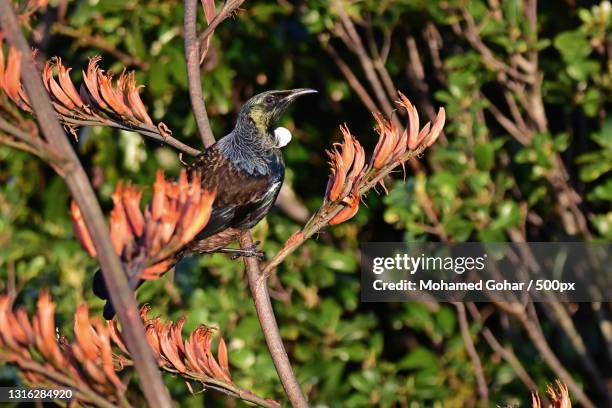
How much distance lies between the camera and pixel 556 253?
3.86 meters

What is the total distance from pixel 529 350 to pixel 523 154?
100 cm

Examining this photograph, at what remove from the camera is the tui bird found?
2.41 metres

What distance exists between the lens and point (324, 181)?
14.1 feet

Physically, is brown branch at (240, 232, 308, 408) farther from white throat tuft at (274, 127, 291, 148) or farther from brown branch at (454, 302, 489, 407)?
brown branch at (454, 302, 489, 407)

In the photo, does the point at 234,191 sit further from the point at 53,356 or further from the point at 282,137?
the point at 53,356

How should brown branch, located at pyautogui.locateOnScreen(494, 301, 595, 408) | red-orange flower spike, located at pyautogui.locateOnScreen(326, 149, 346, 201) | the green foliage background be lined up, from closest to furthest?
1. red-orange flower spike, located at pyautogui.locateOnScreen(326, 149, 346, 201)
2. the green foliage background
3. brown branch, located at pyautogui.locateOnScreen(494, 301, 595, 408)

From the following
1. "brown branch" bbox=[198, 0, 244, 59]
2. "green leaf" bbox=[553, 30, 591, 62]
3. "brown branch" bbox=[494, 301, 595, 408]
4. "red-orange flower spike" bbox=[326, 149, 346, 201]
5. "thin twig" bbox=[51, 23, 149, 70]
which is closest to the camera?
"red-orange flower spike" bbox=[326, 149, 346, 201]

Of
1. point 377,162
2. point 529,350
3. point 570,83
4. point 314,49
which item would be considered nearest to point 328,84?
point 314,49

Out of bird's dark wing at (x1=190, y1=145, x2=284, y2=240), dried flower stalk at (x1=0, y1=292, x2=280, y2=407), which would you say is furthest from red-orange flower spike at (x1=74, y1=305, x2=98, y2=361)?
bird's dark wing at (x1=190, y1=145, x2=284, y2=240)

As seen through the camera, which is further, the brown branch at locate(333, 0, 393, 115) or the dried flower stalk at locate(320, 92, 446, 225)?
the brown branch at locate(333, 0, 393, 115)

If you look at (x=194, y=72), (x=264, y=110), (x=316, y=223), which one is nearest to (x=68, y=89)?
(x=194, y=72)

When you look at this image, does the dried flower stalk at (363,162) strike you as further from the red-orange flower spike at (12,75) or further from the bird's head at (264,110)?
the bird's head at (264,110)

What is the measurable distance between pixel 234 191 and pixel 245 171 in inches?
4.0

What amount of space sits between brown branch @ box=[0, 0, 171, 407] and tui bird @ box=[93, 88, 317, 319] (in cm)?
127
